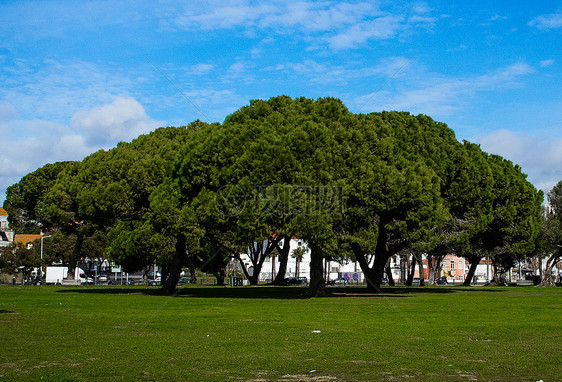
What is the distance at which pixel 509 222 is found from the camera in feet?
150

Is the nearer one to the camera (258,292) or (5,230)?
(258,292)

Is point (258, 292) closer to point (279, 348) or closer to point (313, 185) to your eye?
point (313, 185)

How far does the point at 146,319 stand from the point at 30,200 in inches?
2529

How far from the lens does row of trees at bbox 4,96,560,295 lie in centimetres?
3203

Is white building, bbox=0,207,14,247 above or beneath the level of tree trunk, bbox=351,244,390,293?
above

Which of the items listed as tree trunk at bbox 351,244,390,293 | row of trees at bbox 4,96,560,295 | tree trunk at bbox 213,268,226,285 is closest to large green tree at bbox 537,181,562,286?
row of trees at bbox 4,96,560,295

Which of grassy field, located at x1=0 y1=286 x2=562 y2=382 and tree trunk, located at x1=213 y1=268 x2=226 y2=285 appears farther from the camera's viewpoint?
tree trunk, located at x1=213 y1=268 x2=226 y2=285

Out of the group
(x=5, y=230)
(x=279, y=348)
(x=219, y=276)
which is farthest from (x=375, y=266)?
(x=5, y=230)

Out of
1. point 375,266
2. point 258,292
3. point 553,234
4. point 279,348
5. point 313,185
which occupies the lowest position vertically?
point 258,292

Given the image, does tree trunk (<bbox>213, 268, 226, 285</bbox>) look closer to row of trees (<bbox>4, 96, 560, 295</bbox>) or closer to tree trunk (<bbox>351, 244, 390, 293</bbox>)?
row of trees (<bbox>4, 96, 560, 295</bbox>)

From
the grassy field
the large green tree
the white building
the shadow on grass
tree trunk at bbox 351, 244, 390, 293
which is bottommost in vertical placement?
the shadow on grass

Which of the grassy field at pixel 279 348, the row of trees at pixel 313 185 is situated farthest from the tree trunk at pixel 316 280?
the grassy field at pixel 279 348

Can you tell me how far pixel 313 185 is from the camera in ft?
104

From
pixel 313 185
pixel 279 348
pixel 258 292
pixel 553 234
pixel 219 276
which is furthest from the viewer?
pixel 219 276
